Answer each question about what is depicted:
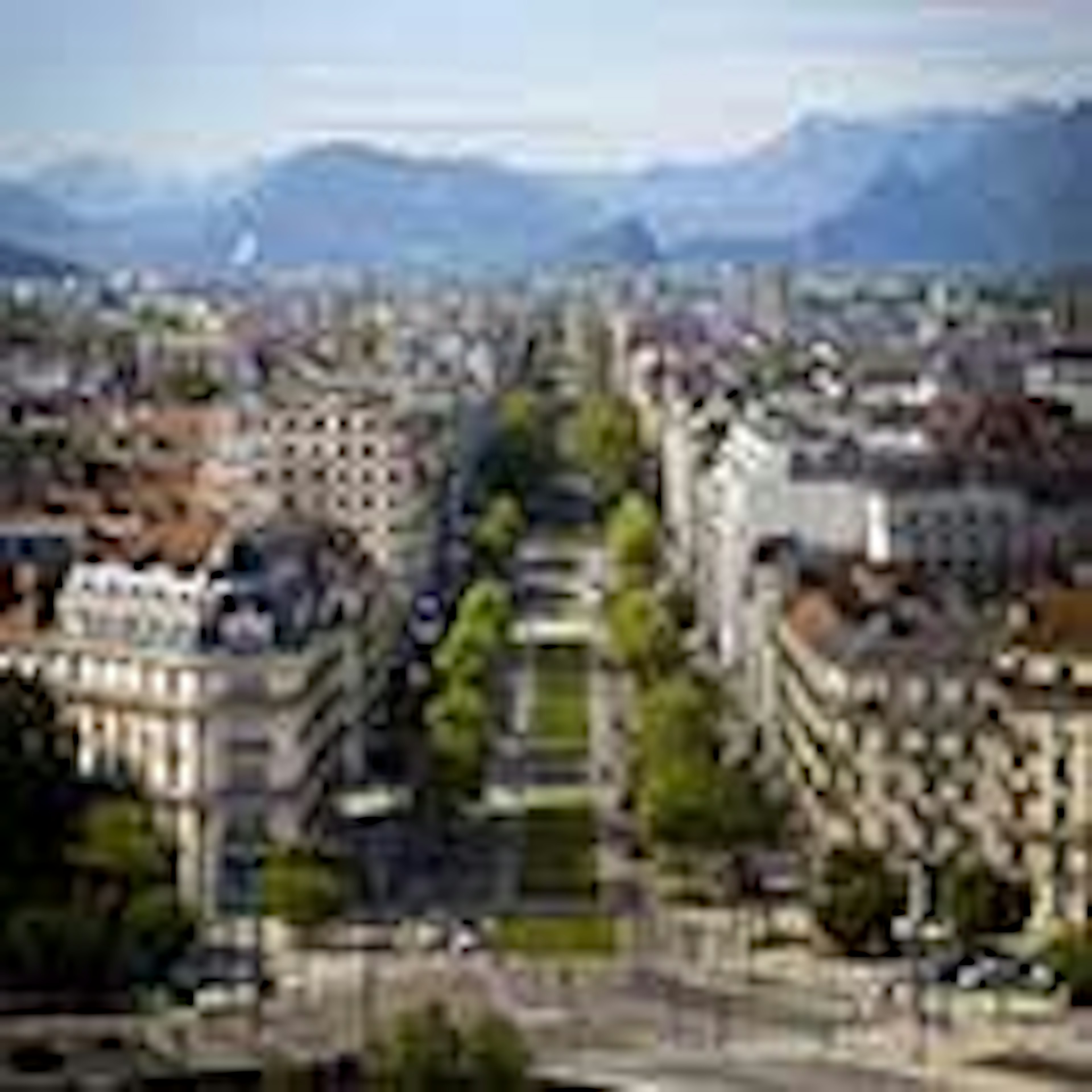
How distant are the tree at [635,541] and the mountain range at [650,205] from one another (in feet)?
4.92

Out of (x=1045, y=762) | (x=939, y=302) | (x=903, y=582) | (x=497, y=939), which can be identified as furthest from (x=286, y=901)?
Result: (x=939, y=302)

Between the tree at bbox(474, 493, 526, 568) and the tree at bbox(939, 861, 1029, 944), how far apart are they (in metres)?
5.87

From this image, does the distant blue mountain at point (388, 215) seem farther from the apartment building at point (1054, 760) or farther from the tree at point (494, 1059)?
the tree at point (494, 1059)

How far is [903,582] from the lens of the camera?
33.2 feet

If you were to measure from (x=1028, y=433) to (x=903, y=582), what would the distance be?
2.22 metres

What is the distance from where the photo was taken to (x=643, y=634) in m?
11.7

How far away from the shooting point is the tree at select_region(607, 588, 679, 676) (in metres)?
11.5

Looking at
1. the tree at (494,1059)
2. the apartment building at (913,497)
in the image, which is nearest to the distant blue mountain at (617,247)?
the apartment building at (913,497)

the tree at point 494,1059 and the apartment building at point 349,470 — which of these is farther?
the apartment building at point 349,470

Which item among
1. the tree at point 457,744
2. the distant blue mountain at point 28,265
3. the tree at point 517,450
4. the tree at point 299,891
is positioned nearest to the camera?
the tree at point 299,891

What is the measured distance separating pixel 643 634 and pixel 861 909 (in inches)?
146

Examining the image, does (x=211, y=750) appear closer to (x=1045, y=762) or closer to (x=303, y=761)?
(x=303, y=761)

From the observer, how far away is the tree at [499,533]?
554 inches

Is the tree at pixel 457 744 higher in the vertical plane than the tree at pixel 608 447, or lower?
lower
